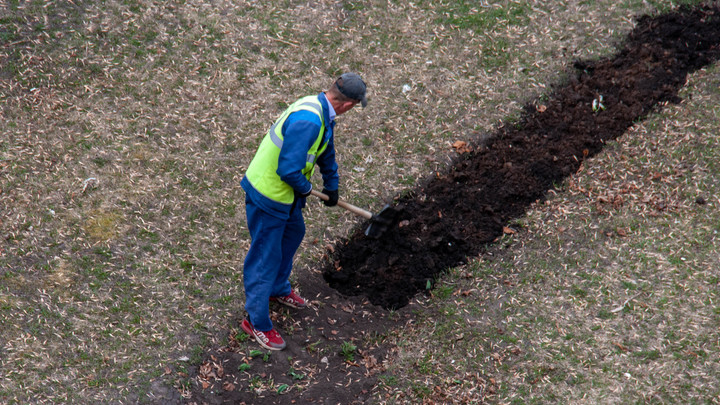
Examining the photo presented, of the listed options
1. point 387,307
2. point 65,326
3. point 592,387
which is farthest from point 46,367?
point 592,387

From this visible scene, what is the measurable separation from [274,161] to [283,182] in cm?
20

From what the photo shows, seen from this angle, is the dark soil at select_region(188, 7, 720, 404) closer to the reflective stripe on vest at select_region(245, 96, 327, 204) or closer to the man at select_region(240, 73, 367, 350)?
the man at select_region(240, 73, 367, 350)

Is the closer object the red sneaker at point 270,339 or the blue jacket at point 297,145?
the blue jacket at point 297,145

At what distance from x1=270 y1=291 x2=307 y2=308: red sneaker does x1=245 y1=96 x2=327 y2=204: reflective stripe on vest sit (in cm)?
140

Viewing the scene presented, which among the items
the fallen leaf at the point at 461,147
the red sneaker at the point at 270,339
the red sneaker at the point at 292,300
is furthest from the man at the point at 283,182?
the fallen leaf at the point at 461,147

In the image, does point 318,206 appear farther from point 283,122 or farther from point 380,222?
point 283,122

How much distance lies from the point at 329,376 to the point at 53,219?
368cm

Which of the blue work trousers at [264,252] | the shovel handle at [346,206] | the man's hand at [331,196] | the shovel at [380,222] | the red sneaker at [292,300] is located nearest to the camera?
the blue work trousers at [264,252]

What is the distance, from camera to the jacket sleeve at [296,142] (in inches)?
183

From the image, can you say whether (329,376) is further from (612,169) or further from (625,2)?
(625,2)

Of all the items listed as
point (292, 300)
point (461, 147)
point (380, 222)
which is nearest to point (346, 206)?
point (380, 222)

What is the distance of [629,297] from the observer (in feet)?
19.1

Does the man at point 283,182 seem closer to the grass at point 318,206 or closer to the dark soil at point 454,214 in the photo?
the dark soil at point 454,214

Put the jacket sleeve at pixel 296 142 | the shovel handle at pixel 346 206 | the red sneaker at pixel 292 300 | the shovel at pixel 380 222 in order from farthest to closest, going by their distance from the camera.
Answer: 1. the shovel at pixel 380 222
2. the red sneaker at pixel 292 300
3. the shovel handle at pixel 346 206
4. the jacket sleeve at pixel 296 142
